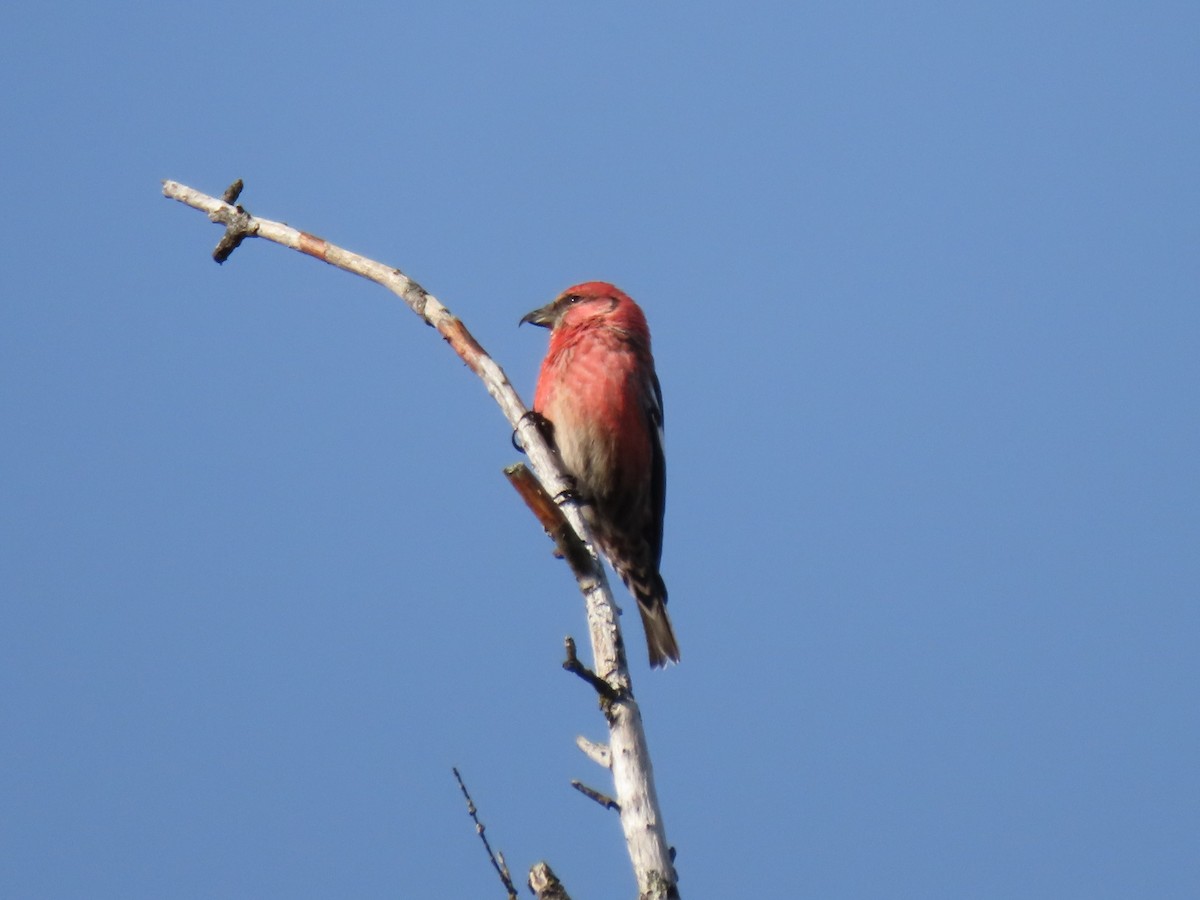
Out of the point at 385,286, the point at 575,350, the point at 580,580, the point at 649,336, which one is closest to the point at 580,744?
the point at 580,580

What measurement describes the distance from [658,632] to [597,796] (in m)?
3.06

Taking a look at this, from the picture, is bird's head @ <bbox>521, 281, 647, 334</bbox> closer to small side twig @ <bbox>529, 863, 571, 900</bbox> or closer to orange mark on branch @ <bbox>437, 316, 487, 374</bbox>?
orange mark on branch @ <bbox>437, 316, 487, 374</bbox>

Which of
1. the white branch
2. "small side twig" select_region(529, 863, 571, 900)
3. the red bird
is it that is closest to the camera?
"small side twig" select_region(529, 863, 571, 900)

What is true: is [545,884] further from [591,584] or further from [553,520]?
[553,520]

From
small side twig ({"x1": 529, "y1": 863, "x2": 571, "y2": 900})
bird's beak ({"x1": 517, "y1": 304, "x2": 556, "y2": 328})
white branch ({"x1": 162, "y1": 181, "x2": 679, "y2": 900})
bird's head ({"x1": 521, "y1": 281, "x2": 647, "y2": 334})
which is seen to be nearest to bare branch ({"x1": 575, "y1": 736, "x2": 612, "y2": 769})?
white branch ({"x1": 162, "y1": 181, "x2": 679, "y2": 900})

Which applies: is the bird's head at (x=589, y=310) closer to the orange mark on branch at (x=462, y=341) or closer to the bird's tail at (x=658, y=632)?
the bird's tail at (x=658, y=632)

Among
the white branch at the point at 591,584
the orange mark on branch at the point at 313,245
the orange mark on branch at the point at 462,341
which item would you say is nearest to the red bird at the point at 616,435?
the white branch at the point at 591,584

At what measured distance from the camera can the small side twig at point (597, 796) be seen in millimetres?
3648

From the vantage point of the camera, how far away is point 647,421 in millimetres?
6930

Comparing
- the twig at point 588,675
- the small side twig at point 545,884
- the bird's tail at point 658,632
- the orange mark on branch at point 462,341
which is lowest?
the small side twig at point 545,884

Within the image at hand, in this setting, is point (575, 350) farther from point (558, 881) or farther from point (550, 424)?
point (558, 881)

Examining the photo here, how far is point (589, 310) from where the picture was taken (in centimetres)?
726

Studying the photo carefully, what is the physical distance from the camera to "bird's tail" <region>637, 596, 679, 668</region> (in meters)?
6.59

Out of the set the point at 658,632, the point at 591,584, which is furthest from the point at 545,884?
the point at 658,632
